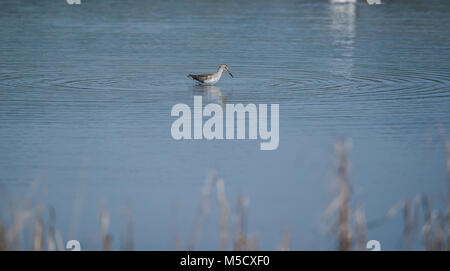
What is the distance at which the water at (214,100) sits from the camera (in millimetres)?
7855

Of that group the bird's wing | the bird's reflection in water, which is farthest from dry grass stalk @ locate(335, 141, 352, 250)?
the bird's wing

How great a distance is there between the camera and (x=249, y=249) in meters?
5.76

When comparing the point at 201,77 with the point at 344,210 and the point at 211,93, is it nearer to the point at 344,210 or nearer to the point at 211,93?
the point at 211,93

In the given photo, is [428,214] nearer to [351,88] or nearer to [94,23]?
[351,88]

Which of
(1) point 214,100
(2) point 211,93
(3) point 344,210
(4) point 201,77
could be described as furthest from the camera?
(4) point 201,77

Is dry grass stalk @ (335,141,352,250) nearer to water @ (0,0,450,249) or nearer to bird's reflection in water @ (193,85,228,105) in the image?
water @ (0,0,450,249)

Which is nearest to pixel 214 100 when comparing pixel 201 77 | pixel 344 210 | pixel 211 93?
pixel 211 93

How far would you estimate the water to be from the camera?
309 inches

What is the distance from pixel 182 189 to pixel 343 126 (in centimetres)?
302

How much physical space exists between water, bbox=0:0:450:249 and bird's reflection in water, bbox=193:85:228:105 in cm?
6

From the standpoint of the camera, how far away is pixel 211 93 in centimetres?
1324

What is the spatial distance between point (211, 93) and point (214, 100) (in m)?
0.67

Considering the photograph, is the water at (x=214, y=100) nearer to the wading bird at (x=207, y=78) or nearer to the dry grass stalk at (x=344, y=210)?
the wading bird at (x=207, y=78)
